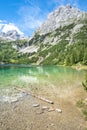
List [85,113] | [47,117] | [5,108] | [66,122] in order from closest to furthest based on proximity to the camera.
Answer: [66,122] < [47,117] < [85,113] < [5,108]

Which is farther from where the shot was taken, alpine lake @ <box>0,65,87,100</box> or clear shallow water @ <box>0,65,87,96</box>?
clear shallow water @ <box>0,65,87,96</box>

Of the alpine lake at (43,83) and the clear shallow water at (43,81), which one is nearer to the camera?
the alpine lake at (43,83)

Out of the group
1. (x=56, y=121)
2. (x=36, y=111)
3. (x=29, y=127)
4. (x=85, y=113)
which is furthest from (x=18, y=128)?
(x=85, y=113)

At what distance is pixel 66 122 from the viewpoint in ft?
63.5

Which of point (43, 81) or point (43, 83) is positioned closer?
point (43, 83)

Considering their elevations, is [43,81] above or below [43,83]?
below

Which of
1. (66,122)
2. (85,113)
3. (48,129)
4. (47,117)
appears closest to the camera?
(48,129)

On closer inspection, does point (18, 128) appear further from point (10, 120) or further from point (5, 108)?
point (5, 108)

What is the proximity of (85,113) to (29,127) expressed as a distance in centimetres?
806

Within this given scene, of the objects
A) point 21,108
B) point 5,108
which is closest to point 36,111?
point 21,108

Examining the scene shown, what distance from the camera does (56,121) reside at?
64.1 feet

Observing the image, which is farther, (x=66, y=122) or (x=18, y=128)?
(x=66, y=122)

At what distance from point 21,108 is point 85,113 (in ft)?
27.3

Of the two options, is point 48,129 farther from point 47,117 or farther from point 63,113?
point 63,113
